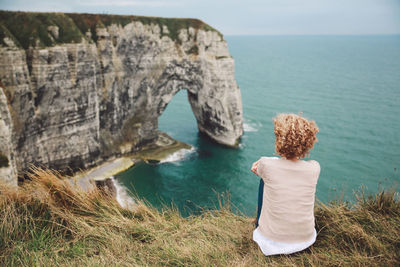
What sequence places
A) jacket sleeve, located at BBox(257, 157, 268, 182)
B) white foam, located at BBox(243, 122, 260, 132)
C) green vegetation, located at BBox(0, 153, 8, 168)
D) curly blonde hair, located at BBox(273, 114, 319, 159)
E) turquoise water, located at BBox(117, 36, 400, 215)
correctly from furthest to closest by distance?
1. white foam, located at BBox(243, 122, 260, 132)
2. turquoise water, located at BBox(117, 36, 400, 215)
3. green vegetation, located at BBox(0, 153, 8, 168)
4. jacket sleeve, located at BBox(257, 157, 268, 182)
5. curly blonde hair, located at BBox(273, 114, 319, 159)

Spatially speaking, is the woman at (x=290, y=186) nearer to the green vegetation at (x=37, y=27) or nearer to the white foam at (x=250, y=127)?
the green vegetation at (x=37, y=27)

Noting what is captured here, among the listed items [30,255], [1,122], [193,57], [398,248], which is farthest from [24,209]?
[193,57]

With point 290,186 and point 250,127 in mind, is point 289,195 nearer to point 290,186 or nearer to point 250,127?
point 290,186

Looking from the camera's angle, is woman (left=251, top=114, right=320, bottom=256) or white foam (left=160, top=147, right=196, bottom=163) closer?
woman (left=251, top=114, right=320, bottom=256)

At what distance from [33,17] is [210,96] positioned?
924 inches

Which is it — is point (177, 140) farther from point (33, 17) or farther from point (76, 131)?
point (33, 17)

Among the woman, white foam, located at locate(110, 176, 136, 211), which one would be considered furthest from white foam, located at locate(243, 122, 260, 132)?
the woman


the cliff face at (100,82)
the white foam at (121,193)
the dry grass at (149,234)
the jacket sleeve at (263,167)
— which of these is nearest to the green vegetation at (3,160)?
the cliff face at (100,82)

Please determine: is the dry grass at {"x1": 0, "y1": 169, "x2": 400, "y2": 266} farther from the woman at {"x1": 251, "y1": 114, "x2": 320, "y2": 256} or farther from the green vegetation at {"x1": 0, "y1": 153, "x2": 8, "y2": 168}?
the green vegetation at {"x1": 0, "y1": 153, "x2": 8, "y2": 168}

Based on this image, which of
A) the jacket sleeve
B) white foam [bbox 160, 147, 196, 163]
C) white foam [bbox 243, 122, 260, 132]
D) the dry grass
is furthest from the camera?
white foam [bbox 243, 122, 260, 132]

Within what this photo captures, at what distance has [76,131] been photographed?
3106 centimetres

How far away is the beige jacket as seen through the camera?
4512 millimetres

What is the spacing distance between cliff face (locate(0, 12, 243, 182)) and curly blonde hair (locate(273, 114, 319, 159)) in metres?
22.2

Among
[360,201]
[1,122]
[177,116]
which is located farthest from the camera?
[177,116]
